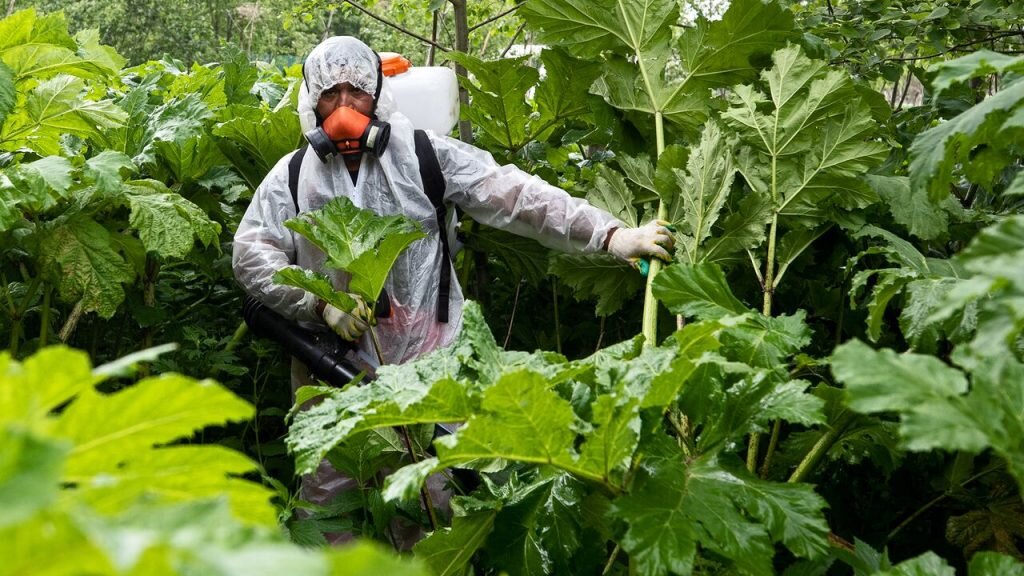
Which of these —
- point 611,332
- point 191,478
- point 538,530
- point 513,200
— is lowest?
Result: point 611,332

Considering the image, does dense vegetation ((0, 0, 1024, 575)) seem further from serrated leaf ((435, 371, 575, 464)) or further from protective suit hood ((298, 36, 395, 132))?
protective suit hood ((298, 36, 395, 132))

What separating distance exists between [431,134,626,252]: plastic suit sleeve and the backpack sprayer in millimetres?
243

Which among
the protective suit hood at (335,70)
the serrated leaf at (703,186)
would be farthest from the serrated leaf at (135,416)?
the protective suit hood at (335,70)

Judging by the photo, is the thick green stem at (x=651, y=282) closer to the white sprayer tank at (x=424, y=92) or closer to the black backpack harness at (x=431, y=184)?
the black backpack harness at (x=431, y=184)

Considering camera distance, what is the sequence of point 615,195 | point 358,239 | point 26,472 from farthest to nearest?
point 615,195
point 358,239
point 26,472

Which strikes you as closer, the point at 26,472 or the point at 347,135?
the point at 26,472

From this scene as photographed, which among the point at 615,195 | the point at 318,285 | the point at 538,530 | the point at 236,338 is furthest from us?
the point at 236,338

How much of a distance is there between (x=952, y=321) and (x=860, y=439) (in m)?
0.41

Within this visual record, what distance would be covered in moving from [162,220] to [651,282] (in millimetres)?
1522

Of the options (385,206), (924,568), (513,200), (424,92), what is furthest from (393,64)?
(924,568)

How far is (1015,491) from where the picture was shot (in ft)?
7.43

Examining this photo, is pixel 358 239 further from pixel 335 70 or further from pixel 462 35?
pixel 462 35

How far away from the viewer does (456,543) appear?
6.12 ft

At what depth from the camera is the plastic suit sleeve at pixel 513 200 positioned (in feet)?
9.70
